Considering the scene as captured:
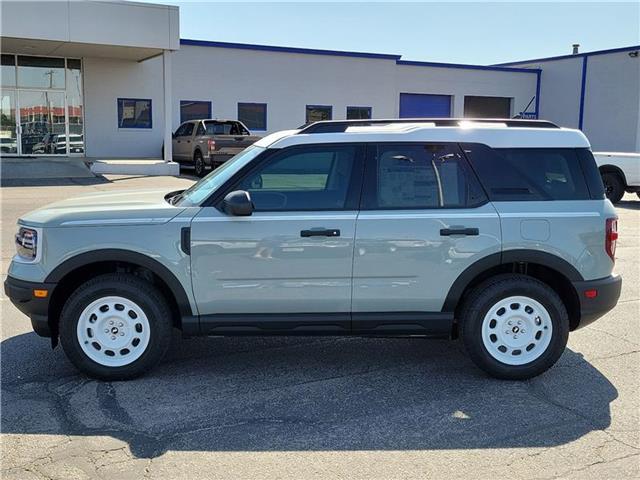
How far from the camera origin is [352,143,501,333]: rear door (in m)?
4.66

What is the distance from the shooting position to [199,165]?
2169 cm

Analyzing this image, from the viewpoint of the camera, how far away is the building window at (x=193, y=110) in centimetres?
2700

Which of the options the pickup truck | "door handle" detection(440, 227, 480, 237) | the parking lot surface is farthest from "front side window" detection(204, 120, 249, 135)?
"door handle" detection(440, 227, 480, 237)

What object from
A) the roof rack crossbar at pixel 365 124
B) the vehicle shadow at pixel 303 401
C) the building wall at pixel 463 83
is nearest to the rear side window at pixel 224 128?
the building wall at pixel 463 83

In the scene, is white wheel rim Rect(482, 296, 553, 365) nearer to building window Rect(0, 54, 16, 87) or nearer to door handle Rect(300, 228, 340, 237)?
door handle Rect(300, 228, 340, 237)

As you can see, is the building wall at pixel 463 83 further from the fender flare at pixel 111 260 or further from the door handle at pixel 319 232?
the fender flare at pixel 111 260

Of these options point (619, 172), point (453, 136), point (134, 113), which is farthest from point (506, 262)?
point (134, 113)

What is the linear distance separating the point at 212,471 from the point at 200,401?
957 mm

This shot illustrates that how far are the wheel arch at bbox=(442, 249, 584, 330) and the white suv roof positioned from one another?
0.83 m

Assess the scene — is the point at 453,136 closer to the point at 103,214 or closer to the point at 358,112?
the point at 103,214

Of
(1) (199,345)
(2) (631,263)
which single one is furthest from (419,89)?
(1) (199,345)

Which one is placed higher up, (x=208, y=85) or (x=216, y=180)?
(x=208, y=85)

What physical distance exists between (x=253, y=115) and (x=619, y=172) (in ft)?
54.2

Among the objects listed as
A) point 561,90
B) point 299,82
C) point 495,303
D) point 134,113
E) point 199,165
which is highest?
point 561,90
